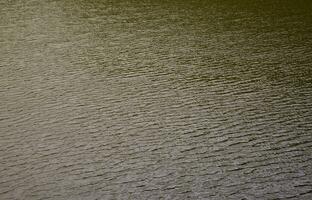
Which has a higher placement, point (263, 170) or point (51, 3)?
point (51, 3)

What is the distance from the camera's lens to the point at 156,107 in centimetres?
79

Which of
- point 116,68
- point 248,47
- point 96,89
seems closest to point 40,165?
point 96,89

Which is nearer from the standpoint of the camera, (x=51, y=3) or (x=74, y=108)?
(x=74, y=108)

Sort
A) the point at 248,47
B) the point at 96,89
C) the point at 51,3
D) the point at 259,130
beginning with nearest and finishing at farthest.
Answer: the point at 259,130
the point at 96,89
the point at 248,47
the point at 51,3

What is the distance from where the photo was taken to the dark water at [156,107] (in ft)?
1.86

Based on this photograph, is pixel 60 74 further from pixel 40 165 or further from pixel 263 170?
pixel 263 170

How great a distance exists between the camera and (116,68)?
977mm

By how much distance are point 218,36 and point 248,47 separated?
119 mm

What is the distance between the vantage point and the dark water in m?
0.57

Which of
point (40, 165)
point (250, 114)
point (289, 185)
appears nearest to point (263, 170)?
point (289, 185)

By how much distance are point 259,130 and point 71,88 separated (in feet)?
1.27

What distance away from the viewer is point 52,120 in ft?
2.41

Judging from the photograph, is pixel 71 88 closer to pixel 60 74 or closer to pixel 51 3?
pixel 60 74

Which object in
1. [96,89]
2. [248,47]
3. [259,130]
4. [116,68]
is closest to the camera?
[259,130]
